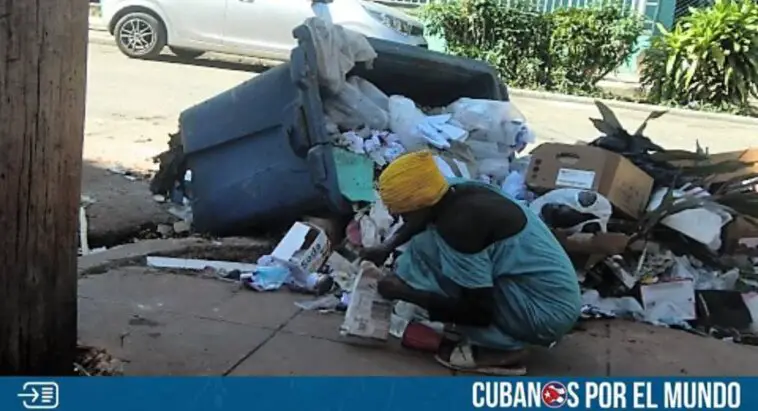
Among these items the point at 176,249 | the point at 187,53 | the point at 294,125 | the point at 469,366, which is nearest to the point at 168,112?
the point at 176,249

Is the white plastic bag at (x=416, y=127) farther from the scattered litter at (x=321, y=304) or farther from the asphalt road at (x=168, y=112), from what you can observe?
Answer: the asphalt road at (x=168, y=112)

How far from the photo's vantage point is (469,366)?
375 centimetres

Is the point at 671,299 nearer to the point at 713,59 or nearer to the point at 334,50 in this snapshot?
the point at 334,50

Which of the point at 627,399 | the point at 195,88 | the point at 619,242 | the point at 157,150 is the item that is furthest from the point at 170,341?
the point at 195,88

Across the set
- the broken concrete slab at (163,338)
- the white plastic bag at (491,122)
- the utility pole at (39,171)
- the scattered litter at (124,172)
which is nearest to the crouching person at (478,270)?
the broken concrete slab at (163,338)

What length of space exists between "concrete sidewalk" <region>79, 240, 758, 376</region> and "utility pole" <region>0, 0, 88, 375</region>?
0.50 meters

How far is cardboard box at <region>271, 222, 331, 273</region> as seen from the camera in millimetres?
4848

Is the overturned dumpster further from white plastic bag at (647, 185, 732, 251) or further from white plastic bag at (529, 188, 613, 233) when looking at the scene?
white plastic bag at (647, 185, 732, 251)

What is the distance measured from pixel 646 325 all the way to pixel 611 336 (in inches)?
10.6

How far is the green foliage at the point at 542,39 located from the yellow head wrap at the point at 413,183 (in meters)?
10.8

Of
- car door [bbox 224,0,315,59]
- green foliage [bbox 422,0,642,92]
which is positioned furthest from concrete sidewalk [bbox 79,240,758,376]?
green foliage [bbox 422,0,642,92]

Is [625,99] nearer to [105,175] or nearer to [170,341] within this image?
[105,175]

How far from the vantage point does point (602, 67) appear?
1416 centimetres

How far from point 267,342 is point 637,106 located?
10471mm
